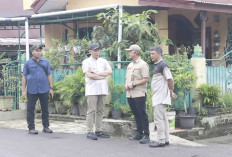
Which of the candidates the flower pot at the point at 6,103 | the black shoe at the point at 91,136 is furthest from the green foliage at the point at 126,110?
the flower pot at the point at 6,103

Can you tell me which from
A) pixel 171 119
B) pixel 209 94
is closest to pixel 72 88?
pixel 171 119

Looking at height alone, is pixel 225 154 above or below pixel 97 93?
below

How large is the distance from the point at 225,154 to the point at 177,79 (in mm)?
2536

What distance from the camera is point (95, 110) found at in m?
7.64

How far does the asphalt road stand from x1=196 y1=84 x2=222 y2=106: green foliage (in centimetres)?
225

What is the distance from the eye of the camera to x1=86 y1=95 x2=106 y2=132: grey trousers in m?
7.57

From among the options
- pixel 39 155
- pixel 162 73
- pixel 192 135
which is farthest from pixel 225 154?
pixel 39 155

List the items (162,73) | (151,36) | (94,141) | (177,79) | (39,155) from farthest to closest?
(151,36)
(177,79)
(94,141)
(162,73)
(39,155)

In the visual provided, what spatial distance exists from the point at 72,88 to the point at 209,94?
10.5 ft

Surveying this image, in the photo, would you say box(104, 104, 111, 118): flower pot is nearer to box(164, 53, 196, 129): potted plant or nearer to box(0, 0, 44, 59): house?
box(164, 53, 196, 129): potted plant

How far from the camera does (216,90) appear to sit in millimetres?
9344

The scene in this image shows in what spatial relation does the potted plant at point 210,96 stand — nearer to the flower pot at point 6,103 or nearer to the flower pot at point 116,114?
the flower pot at point 116,114

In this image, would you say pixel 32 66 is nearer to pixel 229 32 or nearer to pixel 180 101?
pixel 180 101

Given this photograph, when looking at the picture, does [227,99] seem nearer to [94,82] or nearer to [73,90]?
[73,90]
